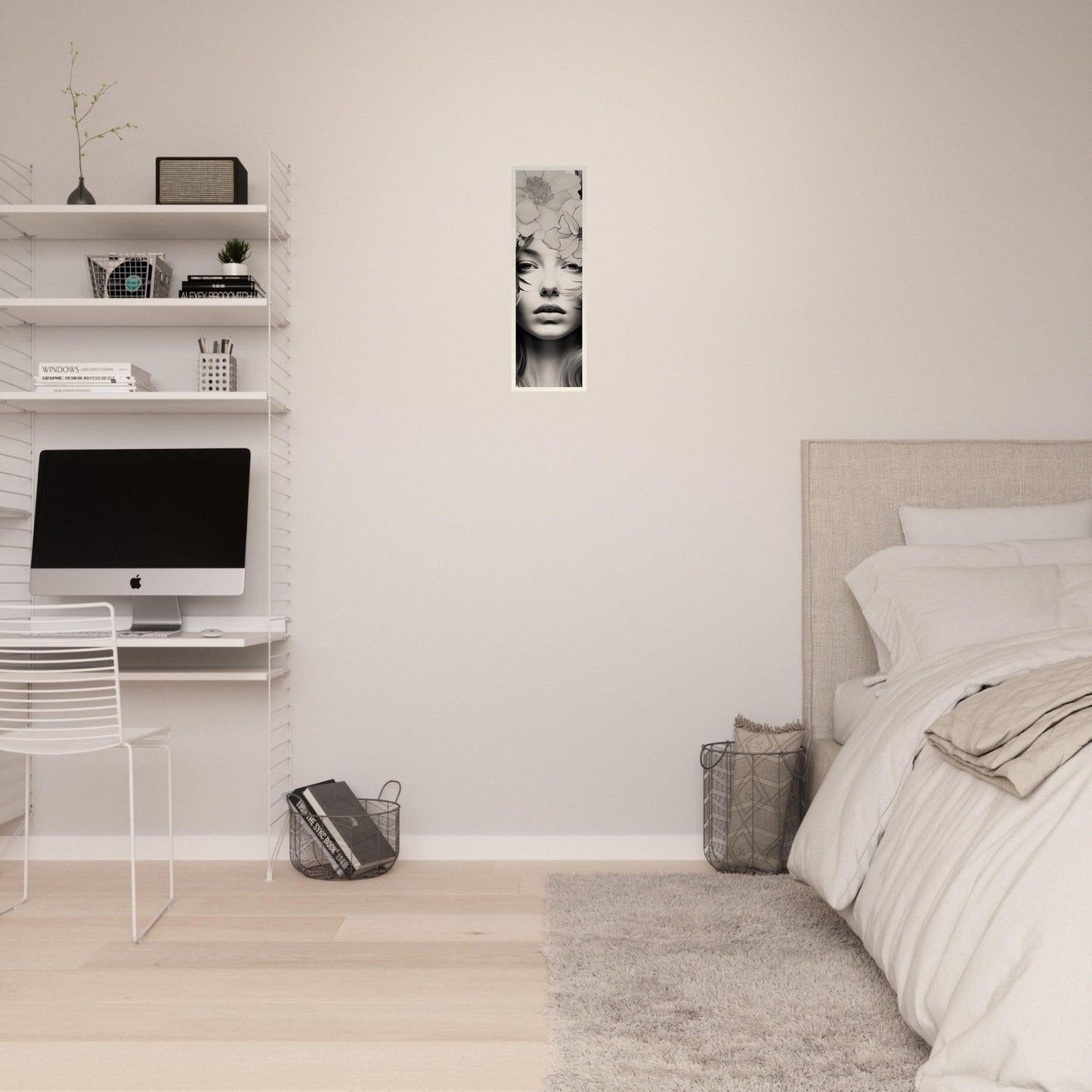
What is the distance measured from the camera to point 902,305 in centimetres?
326

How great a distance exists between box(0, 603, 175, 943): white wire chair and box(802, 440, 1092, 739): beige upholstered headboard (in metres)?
1.96

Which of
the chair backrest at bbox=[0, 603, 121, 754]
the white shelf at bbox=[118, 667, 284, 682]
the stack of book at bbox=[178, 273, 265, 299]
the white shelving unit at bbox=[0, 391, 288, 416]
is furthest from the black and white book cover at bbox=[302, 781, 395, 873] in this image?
the stack of book at bbox=[178, 273, 265, 299]

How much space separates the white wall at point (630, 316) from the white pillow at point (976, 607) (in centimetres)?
52

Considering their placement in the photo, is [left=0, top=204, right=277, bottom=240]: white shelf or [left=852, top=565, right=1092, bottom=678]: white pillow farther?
[left=0, top=204, right=277, bottom=240]: white shelf

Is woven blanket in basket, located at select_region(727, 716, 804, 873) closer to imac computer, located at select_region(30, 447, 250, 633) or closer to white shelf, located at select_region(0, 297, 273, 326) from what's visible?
imac computer, located at select_region(30, 447, 250, 633)

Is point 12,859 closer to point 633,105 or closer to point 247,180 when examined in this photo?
point 247,180

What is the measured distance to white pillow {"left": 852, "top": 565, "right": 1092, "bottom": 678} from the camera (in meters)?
2.54

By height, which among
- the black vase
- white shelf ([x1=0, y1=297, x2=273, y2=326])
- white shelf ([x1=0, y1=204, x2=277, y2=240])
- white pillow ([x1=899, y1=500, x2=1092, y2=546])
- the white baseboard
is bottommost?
the white baseboard

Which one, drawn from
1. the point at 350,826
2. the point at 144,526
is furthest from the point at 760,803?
the point at 144,526

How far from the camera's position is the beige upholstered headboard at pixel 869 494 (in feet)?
10.4

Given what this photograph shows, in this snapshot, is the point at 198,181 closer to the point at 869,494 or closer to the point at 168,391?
the point at 168,391

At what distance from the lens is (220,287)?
3.06m

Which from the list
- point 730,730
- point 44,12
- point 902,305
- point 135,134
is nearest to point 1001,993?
point 730,730

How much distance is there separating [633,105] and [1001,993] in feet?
9.09
